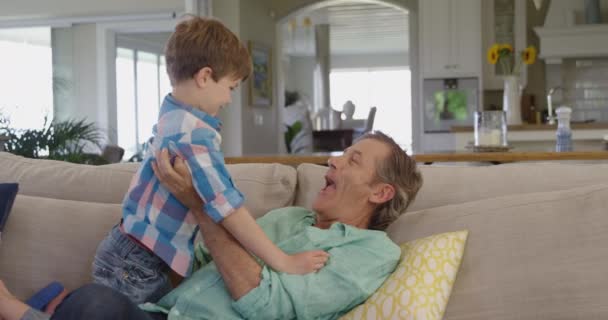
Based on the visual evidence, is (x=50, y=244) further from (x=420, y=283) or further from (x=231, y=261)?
(x=420, y=283)

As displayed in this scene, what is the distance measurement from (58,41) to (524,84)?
5.17 metres

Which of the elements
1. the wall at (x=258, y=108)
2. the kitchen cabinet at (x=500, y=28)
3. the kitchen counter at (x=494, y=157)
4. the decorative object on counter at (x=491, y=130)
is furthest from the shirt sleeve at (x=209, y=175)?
the kitchen cabinet at (x=500, y=28)

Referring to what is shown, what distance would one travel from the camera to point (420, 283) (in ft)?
5.26

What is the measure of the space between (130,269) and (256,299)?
0.98ft

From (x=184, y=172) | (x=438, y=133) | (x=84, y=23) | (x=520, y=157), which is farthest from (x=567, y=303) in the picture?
(x=84, y=23)

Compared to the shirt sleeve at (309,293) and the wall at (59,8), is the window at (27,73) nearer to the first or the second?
the wall at (59,8)

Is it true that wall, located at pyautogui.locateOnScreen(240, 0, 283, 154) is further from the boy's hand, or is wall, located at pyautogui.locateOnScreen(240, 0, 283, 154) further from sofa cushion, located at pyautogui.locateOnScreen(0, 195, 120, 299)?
the boy's hand

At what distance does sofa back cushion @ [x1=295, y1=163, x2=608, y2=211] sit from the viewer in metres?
1.92

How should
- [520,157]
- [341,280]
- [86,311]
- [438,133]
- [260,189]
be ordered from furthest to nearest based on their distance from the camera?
[438,133] < [520,157] < [260,189] < [341,280] < [86,311]

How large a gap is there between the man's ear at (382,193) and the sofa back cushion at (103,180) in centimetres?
35

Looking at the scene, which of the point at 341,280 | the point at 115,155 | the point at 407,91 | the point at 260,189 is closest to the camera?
the point at 341,280

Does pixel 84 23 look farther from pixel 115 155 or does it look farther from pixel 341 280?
pixel 341 280

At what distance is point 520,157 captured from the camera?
283 cm

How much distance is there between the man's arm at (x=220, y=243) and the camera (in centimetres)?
160
